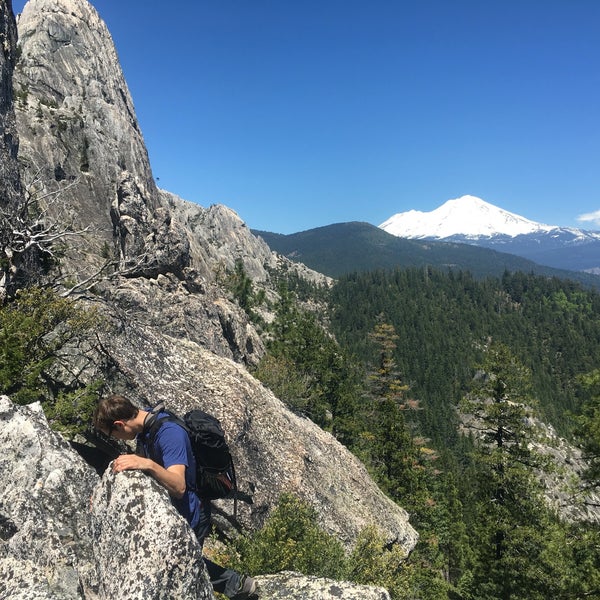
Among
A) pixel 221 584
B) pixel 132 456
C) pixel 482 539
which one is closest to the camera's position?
pixel 132 456

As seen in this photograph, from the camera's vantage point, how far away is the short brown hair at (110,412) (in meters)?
5.34

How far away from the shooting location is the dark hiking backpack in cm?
565

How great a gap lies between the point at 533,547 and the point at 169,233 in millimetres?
41416

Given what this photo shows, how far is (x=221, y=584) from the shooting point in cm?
716

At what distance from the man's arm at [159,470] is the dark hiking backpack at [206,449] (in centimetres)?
36

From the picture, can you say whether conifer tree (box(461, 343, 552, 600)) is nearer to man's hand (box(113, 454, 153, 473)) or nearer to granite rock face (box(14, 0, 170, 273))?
man's hand (box(113, 454, 153, 473))

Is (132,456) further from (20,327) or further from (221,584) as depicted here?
(20,327)

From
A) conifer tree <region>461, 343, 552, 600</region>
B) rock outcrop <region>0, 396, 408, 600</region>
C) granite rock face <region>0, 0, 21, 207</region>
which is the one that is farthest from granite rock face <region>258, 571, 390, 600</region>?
granite rock face <region>0, 0, 21, 207</region>

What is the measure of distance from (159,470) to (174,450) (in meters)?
0.31

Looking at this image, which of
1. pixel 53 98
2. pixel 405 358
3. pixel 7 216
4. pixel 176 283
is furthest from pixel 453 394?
pixel 7 216

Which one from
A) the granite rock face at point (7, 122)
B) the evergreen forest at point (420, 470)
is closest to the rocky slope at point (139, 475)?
the granite rock face at point (7, 122)

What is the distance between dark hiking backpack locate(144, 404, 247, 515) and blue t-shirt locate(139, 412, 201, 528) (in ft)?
0.35

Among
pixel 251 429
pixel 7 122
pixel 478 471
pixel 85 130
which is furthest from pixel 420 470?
pixel 85 130

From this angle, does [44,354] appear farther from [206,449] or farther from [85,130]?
[85,130]
